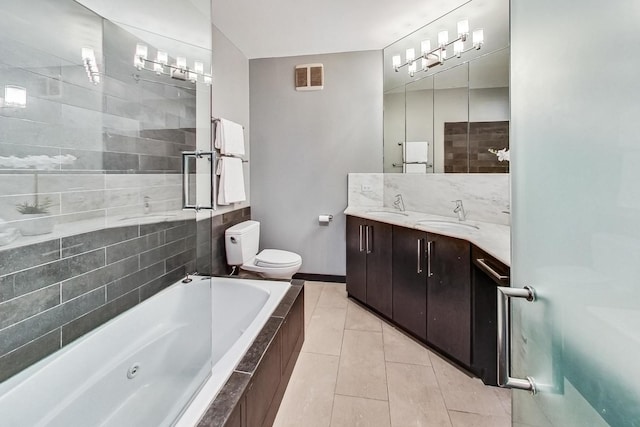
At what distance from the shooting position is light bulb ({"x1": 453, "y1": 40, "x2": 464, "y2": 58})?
234 cm

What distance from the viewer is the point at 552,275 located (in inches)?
22.6

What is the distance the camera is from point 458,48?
2.37 m

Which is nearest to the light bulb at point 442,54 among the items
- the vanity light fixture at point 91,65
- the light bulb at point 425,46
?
the light bulb at point 425,46

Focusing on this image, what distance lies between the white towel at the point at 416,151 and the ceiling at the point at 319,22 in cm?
105

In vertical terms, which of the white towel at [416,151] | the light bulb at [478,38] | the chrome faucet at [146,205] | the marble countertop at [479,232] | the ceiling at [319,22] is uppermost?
the ceiling at [319,22]

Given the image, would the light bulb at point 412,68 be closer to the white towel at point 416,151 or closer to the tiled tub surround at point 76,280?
the white towel at point 416,151

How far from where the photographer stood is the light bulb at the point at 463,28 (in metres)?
2.28

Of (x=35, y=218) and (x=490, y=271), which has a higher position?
(x=35, y=218)

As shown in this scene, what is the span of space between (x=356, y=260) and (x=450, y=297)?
1.04 metres

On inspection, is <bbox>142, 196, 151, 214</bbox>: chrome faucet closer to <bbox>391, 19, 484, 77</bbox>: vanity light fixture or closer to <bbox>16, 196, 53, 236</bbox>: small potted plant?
<bbox>16, 196, 53, 236</bbox>: small potted plant

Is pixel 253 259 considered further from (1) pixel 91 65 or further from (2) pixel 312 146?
(1) pixel 91 65

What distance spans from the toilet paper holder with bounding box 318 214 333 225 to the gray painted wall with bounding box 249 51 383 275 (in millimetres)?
50

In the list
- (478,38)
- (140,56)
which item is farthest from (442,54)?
(140,56)

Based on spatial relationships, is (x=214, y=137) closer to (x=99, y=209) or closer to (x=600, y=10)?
(x=99, y=209)
